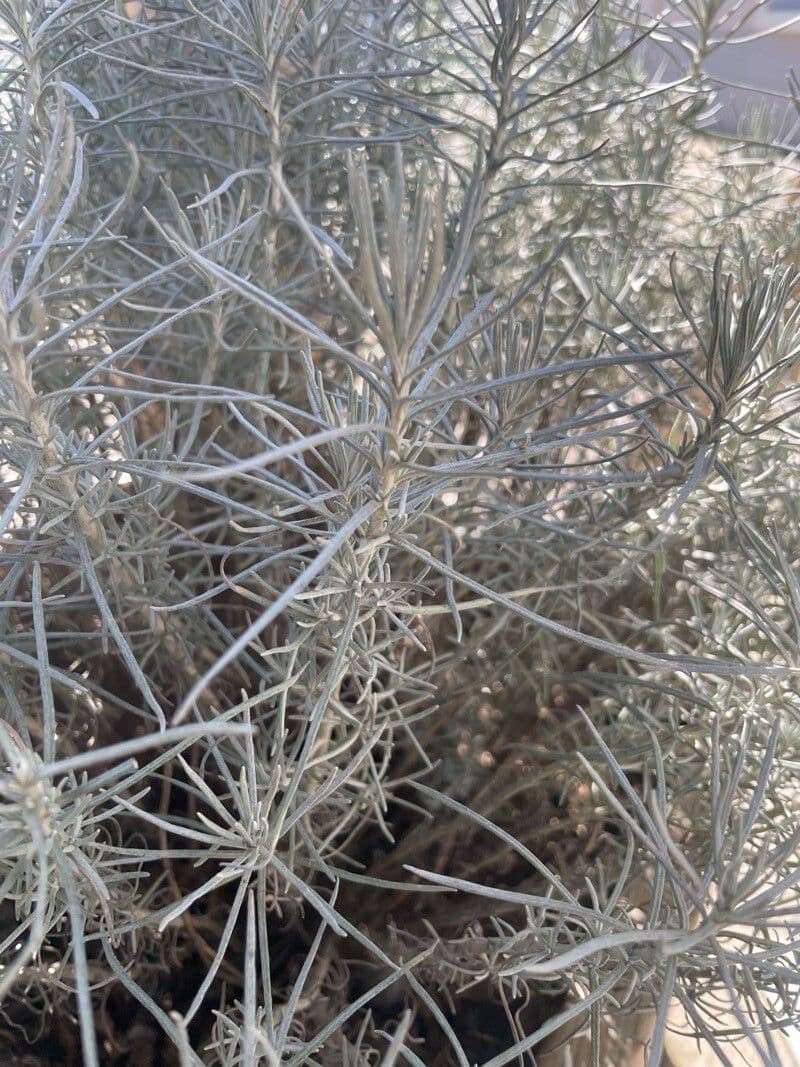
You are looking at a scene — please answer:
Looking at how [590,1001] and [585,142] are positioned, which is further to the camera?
[585,142]

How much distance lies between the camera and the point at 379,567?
0.34 m

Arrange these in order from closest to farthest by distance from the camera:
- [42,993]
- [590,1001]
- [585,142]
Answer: [590,1001], [42,993], [585,142]

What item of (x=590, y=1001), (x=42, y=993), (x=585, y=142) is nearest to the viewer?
(x=590, y=1001)

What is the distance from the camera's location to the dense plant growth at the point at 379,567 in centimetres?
29

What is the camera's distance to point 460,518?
0.52m

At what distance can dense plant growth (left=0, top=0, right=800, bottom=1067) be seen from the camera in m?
0.29

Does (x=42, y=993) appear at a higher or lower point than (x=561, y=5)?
lower

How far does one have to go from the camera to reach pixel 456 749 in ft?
1.93

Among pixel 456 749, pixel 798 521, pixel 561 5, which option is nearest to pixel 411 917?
pixel 456 749

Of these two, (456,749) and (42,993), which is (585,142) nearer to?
(456,749)

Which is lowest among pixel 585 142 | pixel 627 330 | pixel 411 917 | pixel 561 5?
pixel 411 917

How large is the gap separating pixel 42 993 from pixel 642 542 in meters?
0.40

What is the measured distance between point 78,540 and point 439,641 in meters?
0.36

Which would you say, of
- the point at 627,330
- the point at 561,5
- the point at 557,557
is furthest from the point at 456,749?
the point at 561,5
